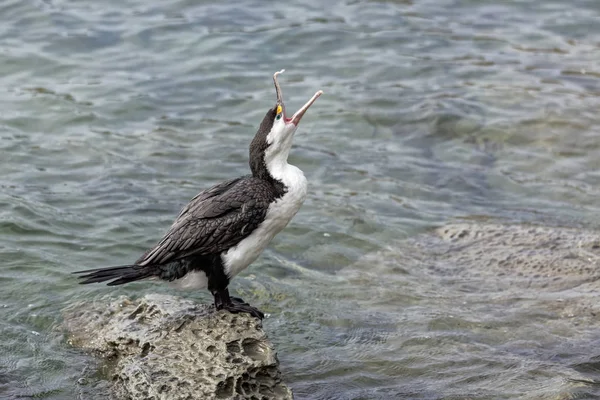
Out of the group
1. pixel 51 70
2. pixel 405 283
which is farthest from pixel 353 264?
pixel 51 70

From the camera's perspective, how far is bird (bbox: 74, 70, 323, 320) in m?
6.02

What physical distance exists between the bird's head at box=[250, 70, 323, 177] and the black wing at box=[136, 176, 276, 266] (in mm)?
161

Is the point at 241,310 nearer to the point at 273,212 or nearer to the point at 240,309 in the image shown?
the point at 240,309

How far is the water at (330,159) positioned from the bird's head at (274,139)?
151 cm

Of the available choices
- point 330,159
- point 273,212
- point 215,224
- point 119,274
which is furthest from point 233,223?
point 330,159

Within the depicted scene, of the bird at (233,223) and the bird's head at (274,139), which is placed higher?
the bird's head at (274,139)

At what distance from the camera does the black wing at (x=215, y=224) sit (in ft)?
19.7

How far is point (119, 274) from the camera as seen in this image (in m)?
5.82

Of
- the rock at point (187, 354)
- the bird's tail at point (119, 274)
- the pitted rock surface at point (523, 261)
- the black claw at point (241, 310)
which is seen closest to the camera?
the rock at point (187, 354)

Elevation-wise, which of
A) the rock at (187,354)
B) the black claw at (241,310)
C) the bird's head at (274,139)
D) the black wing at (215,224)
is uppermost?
the bird's head at (274,139)

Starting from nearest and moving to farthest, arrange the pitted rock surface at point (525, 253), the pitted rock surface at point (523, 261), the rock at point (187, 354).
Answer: the rock at point (187, 354) < the pitted rock surface at point (523, 261) < the pitted rock surface at point (525, 253)

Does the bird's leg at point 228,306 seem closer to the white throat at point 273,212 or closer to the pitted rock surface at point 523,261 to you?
the white throat at point 273,212

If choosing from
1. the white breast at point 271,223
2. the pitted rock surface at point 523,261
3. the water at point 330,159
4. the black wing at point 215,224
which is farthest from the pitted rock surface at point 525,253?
the black wing at point 215,224

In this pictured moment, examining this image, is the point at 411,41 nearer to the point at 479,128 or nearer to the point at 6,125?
the point at 479,128
